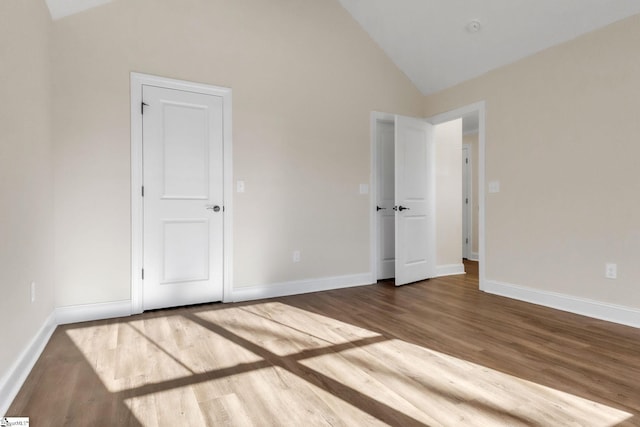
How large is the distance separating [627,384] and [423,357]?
1.02 metres

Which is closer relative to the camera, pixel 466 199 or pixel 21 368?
pixel 21 368

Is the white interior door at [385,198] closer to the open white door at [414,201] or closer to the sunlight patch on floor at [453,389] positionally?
the open white door at [414,201]

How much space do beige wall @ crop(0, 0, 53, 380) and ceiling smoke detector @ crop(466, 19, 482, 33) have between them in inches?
143

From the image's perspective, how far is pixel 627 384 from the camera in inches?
71.3

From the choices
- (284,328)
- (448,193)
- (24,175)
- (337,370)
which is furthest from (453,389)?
(448,193)

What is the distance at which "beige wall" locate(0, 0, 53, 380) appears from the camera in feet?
5.57

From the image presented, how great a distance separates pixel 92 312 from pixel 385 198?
335 centimetres

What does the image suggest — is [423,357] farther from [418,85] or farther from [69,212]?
[418,85]

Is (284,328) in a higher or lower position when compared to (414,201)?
lower

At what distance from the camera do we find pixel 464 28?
359cm

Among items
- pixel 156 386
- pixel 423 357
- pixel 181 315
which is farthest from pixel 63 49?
pixel 423 357

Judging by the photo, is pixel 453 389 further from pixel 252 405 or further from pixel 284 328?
pixel 284 328

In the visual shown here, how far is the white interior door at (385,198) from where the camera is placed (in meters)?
4.46

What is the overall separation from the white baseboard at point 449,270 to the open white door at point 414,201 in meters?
0.18
